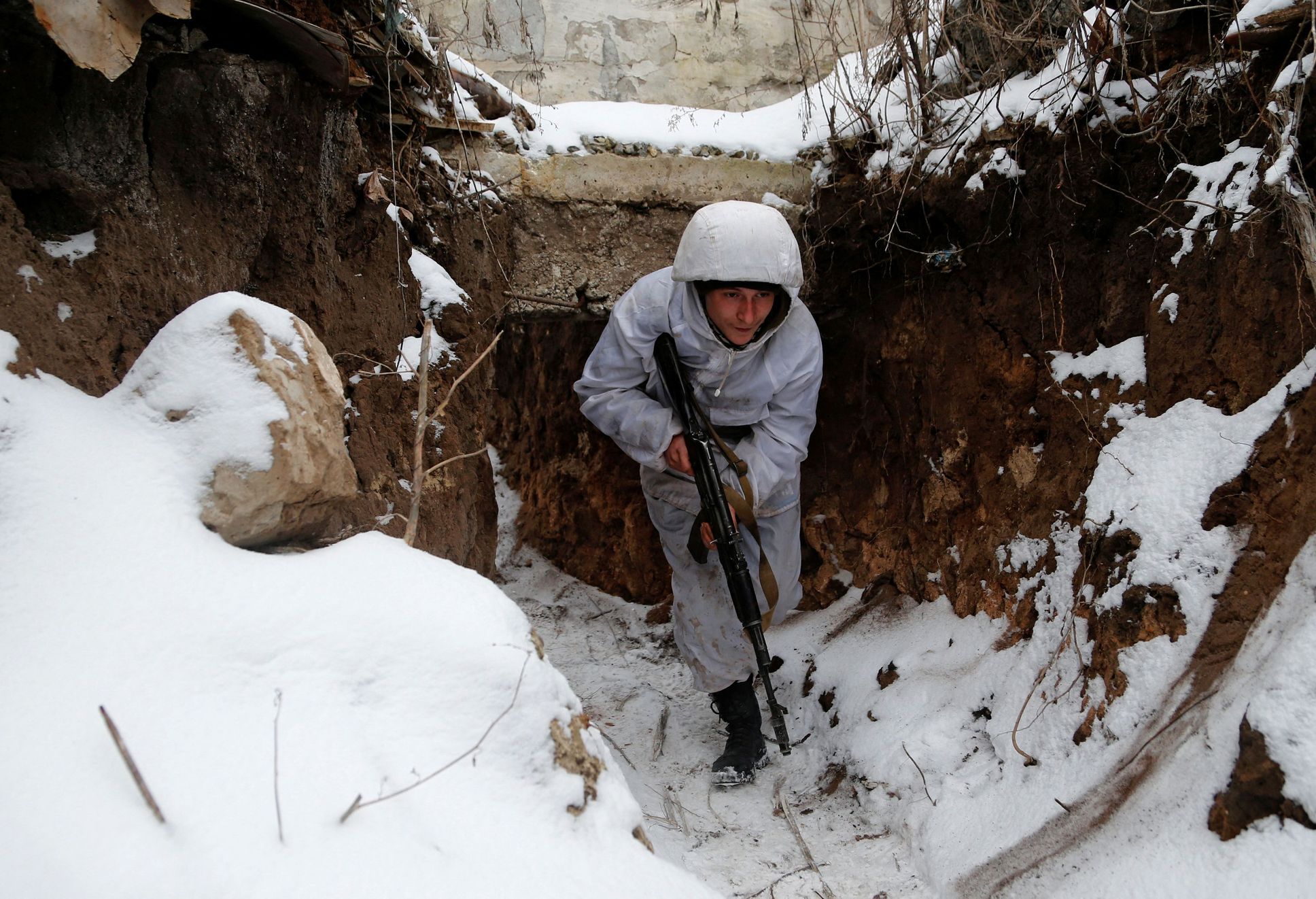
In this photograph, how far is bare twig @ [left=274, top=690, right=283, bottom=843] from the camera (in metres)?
1.05

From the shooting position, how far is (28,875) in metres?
0.90

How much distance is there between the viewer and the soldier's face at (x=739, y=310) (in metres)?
2.40

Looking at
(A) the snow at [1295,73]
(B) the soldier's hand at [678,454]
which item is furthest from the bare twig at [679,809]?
(A) the snow at [1295,73]

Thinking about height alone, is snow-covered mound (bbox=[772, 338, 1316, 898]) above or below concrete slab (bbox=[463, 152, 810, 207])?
below

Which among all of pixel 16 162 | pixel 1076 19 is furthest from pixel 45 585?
pixel 1076 19

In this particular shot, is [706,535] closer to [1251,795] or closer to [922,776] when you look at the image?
[922,776]

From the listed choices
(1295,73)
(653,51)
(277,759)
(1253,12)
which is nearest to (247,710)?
(277,759)

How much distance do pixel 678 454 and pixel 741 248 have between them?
2.08 ft

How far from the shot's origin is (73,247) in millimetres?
1678

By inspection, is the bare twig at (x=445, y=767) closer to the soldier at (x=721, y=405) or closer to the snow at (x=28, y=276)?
the snow at (x=28, y=276)

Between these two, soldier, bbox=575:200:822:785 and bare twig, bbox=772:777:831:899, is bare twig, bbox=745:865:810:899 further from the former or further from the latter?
soldier, bbox=575:200:822:785

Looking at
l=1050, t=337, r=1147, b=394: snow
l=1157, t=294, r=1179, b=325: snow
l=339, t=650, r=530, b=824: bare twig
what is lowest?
l=339, t=650, r=530, b=824: bare twig

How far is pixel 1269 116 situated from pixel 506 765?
1.92 metres

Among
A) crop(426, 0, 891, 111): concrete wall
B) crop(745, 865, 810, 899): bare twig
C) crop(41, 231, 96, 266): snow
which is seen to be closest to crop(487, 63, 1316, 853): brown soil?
crop(745, 865, 810, 899): bare twig
